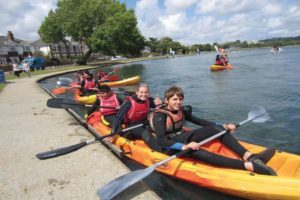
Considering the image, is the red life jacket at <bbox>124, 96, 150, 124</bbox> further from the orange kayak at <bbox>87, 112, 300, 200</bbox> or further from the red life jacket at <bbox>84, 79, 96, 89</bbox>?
the red life jacket at <bbox>84, 79, 96, 89</bbox>

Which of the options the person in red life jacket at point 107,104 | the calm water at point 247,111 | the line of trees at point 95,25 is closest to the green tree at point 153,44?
the line of trees at point 95,25

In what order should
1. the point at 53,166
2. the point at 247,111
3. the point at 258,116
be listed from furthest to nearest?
the point at 247,111
the point at 258,116
the point at 53,166

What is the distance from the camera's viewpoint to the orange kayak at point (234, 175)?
339 centimetres

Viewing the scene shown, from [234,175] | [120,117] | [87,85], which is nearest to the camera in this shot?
[234,175]

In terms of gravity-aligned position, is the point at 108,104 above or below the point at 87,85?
above

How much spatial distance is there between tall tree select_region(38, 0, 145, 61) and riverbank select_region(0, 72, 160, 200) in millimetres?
36041

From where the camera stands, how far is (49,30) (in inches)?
1923

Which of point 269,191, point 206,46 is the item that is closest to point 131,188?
point 269,191

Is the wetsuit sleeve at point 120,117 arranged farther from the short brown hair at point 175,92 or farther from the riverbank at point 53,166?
the short brown hair at point 175,92

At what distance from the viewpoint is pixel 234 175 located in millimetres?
3754

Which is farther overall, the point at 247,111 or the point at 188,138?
the point at 247,111

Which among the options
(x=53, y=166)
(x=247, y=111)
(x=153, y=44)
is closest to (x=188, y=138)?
(x=53, y=166)

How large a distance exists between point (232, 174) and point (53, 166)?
293 centimetres

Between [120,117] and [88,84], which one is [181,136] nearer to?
[120,117]
